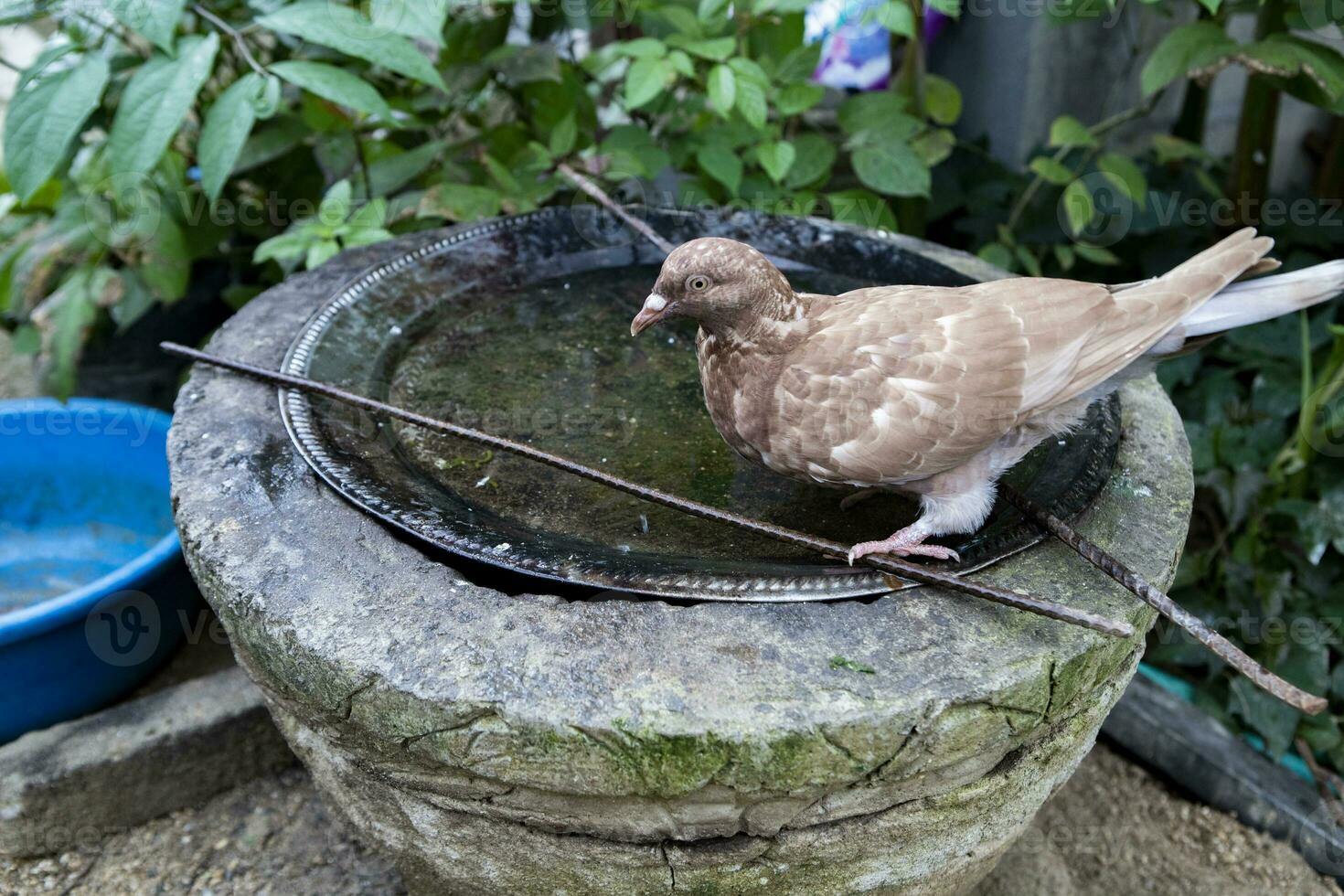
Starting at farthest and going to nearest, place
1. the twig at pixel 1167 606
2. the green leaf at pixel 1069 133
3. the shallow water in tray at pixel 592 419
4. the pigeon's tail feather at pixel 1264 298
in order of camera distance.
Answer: the green leaf at pixel 1069 133, the shallow water in tray at pixel 592 419, the pigeon's tail feather at pixel 1264 298, the twig at pixel 1167 606

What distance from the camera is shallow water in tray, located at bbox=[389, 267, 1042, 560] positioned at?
5.91 ft

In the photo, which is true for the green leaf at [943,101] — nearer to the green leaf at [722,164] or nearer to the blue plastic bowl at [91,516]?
the green leaf at [722,164]

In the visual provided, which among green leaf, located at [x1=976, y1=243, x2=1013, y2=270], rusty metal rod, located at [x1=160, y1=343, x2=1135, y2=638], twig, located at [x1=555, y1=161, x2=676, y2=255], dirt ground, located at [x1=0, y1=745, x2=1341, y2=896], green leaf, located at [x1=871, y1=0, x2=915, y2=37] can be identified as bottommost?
dirt ground, located at [x1=0, y1=745, x2=1341, y2=896]

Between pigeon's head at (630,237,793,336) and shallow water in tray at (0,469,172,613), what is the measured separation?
2.06 meters

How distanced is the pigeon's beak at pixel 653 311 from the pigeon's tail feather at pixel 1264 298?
79 cm

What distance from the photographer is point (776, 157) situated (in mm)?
2768

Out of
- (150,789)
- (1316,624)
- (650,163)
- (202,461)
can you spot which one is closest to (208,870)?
(150,789)

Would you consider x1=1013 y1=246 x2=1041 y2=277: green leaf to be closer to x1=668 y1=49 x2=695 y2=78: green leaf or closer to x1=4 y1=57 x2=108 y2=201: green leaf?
x1=668 y1=49 x2=695 y2=78: green leaf

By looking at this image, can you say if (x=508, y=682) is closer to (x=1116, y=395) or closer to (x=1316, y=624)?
(x=1116, y=395)

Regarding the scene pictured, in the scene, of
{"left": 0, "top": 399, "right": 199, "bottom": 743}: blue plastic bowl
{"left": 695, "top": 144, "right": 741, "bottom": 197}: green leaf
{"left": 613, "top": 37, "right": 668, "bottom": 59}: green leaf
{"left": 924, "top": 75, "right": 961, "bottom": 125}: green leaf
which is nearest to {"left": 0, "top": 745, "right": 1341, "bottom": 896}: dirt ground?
{"left": 0, "top": 399, "right": 199, "bottom": 743}: blue plastic bowl

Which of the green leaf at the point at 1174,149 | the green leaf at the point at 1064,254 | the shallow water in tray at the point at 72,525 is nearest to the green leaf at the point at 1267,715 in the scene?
the green leaf at the point at 1064,254

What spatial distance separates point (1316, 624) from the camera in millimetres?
2775

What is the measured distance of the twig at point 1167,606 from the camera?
4.41 ft

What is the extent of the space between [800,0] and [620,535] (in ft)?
5.58
